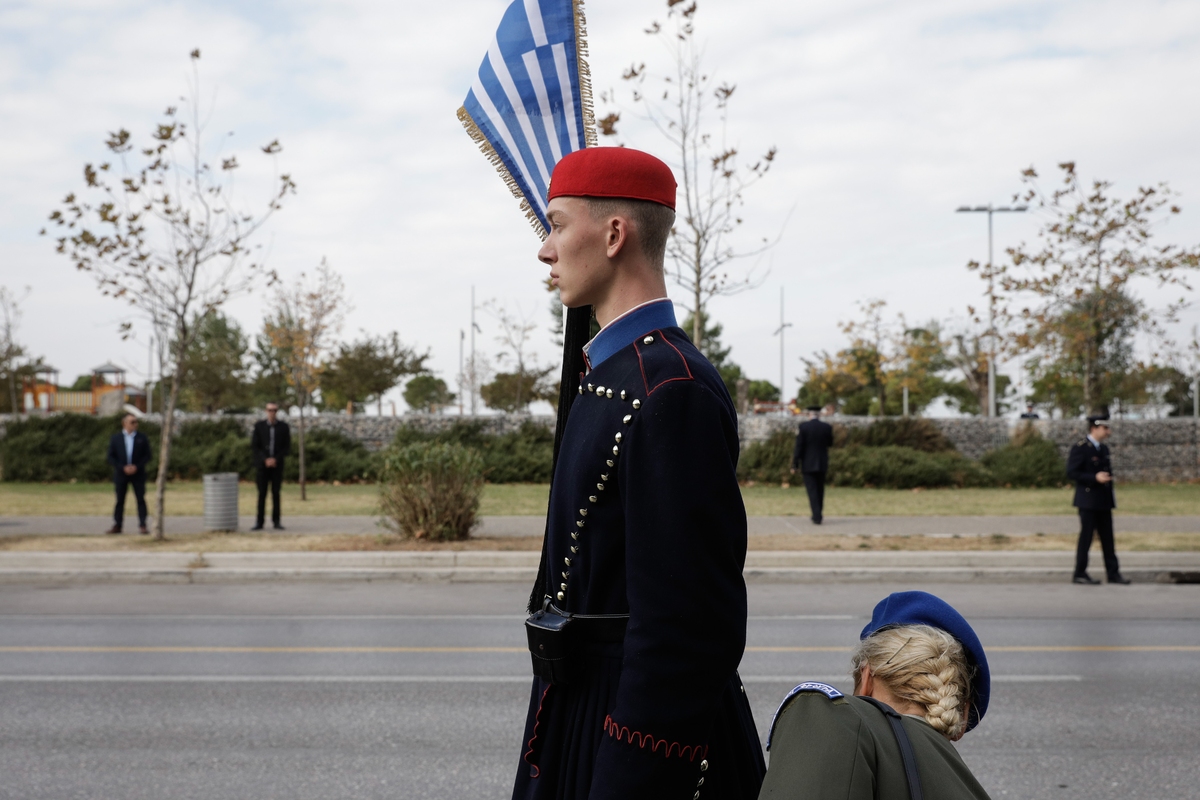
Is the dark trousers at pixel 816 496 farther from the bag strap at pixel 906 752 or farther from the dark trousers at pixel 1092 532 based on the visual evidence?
the bag strap at pixel 906 752

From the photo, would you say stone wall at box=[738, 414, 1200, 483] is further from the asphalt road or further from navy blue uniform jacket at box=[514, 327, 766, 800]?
navy blue uniform jacket at box=[514, 327, 766, 800]

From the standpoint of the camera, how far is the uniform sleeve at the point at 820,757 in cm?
181

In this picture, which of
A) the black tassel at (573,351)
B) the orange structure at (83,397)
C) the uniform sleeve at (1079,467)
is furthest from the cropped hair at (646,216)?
the orange structure at (83,397)

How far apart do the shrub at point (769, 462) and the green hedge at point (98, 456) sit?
9.53 meters

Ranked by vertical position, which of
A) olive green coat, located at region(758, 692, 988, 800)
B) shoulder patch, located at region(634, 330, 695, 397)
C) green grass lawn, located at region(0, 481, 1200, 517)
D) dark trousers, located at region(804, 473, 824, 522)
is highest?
shoulder patch, located at region(634, 330, 695, 397)

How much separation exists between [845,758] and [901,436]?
27.6 meters

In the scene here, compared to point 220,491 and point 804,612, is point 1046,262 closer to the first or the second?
point 804,612

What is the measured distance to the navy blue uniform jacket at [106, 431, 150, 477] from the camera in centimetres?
1634

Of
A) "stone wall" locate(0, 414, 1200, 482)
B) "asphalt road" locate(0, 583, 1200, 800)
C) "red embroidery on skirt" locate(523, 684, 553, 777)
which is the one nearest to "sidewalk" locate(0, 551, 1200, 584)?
"asphalt road" locate(0, 583, 1200, 800)

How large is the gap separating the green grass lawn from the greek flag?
16.6 meters

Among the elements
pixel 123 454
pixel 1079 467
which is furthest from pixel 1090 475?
pixel 123 454

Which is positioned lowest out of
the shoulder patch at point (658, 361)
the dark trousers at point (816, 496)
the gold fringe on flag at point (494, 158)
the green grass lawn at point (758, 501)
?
the green grass lawn at point (758, 501)

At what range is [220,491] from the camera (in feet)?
51.0

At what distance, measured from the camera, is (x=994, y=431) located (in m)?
29.7
